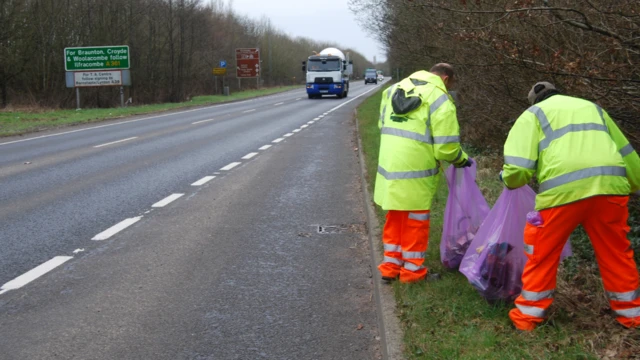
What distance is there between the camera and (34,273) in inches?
233

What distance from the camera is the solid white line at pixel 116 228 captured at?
7.32 meters

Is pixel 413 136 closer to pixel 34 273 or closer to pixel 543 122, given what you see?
pixel 543 122

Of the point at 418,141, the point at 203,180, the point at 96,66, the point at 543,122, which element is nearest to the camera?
the point at 543,122

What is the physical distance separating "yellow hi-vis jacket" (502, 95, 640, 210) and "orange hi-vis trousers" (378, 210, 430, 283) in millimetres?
1203

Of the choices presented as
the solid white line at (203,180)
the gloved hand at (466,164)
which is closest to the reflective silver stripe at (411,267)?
the gloved hand at (466,164)

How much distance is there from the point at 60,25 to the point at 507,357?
1489 inches

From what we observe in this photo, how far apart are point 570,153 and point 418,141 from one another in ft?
4.68

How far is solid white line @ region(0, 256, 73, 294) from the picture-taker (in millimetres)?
A: 5543

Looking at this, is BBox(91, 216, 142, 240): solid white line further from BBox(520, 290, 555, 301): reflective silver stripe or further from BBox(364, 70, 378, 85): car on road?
BBox(364, 70, 378, 85): car on road

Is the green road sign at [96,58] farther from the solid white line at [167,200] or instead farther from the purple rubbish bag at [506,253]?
the purple rubbish bag at [506,253]

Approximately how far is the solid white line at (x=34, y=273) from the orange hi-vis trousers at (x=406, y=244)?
2.82 m

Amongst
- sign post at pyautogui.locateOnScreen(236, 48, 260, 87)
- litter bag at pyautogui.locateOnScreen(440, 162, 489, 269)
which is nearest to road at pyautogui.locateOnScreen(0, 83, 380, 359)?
litter bag at pyautogui.locateOnScreen(440, 162, 489, 269)

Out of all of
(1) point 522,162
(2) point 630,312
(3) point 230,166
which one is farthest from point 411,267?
(3) point 230,166

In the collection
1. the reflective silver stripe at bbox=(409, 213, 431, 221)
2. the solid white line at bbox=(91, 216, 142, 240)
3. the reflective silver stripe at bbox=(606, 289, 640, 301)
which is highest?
the reflective silver stripe at bbox=(409, 213, 431, 221)
